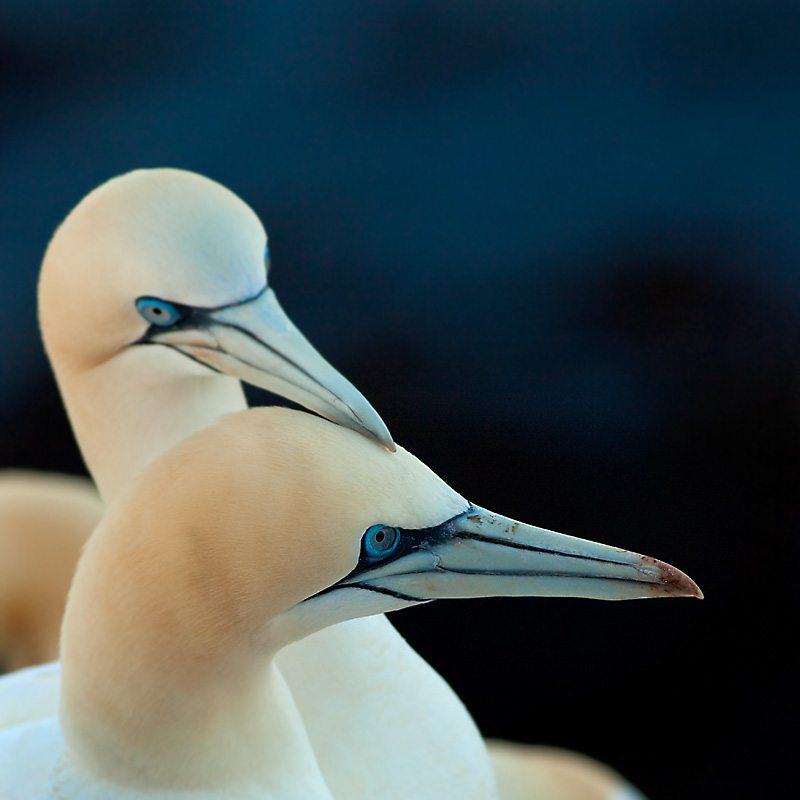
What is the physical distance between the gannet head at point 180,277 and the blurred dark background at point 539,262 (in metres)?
1.77

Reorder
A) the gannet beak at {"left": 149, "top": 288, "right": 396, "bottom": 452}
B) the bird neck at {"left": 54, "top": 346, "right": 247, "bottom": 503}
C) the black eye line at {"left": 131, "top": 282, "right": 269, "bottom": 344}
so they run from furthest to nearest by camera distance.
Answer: the bird neck at {"left": 54, "top": 346, "right": 247, "bottom": 503} → the black eye line at {"left": 131, "top": 282, "right": 269, "bottom": 344} → the gannet beak at {"left": 149, "top": 288, "right": 396, "bottom": 452}

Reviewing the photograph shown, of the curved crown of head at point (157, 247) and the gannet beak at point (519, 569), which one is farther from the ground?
the curved crown of head at point (157, 247)

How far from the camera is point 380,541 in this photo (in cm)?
171

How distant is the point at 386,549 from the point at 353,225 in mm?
3403

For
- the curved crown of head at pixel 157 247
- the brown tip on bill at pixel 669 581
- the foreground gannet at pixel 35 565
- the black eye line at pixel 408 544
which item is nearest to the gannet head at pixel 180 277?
the curved crown of head at pixel 157 247

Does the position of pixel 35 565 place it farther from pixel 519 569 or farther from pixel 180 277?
pixel 519 569

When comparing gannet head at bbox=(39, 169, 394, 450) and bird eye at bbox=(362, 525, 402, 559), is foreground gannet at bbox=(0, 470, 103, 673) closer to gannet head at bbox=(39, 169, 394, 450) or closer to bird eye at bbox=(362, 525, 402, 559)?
gannet head at bbox=(39, 169, 394, 450)

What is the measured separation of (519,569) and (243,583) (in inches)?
15.9

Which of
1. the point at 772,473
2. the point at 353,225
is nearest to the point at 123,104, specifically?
the point at 353,225

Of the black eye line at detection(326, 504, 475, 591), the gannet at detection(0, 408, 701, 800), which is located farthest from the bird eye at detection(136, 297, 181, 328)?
the black eye line at detection(326, 504, 475, 591)

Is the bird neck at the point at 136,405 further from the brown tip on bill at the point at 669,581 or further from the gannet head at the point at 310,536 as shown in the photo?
the brown tip on bill at the point at 669,581

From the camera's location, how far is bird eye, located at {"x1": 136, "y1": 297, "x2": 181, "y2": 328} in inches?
87.3

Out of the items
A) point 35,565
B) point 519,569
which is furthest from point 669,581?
point 35,565

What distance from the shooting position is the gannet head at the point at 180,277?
2.17 metres
